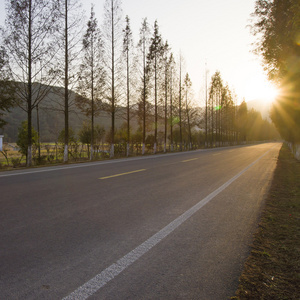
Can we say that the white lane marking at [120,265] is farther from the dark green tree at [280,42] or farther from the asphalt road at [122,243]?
the dark green tree at [280,42]

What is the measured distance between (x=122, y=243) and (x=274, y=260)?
190 cm

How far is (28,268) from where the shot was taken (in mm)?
2791

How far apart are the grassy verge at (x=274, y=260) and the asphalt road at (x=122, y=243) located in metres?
0.14

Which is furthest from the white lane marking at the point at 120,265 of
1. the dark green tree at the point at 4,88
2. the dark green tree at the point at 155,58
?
the dark green tree at the point at 155,58

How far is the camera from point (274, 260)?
312 centimetres

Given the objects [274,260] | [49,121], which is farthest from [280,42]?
[49,121]

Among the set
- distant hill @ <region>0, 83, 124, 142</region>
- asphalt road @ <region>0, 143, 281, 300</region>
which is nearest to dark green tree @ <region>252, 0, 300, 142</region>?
asphalt road @ <region>0, 143, 281, 300</region>

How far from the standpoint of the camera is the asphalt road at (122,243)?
2465mm

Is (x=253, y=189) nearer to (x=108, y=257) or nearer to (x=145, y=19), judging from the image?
(x=108, y=257)

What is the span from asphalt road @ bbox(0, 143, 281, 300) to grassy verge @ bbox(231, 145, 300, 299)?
0.44 feet

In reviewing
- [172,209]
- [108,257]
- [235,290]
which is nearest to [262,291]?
[235,290]

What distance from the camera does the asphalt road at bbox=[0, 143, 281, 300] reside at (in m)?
2.46

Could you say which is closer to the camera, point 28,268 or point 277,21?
point 28,268

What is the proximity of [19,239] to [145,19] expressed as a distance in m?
35.0
